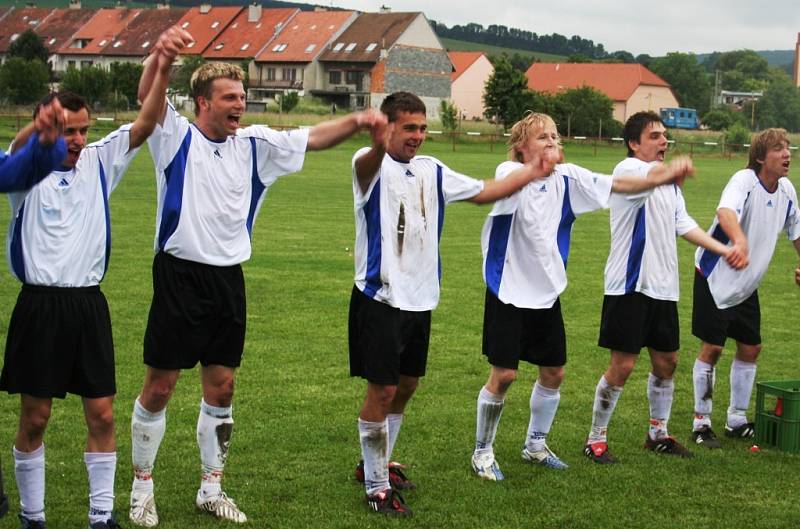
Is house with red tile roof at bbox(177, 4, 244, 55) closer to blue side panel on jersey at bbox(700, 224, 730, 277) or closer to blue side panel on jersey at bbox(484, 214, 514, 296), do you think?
blue side panel on jersey at bbox(700, 224, 730, 277)

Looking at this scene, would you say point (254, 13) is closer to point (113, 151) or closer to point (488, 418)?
point (488, 418)

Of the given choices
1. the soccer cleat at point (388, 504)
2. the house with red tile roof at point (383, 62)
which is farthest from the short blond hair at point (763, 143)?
the house with red tile roof at point (383, 62)

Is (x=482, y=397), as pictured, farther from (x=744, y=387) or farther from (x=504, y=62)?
(x=504, y=62)

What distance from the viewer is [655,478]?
695 centimetres

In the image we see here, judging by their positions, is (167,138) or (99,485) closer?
(99,485)

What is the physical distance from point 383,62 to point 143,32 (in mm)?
28341

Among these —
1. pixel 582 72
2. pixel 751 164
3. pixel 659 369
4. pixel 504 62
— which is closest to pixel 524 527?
pixel 659 369

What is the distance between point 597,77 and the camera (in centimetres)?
10775

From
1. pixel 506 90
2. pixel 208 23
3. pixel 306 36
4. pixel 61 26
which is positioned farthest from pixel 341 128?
pixel 61 26

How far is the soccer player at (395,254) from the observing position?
606cm

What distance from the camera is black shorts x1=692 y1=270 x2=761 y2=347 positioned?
7965mm

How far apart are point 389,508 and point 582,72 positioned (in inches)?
4267

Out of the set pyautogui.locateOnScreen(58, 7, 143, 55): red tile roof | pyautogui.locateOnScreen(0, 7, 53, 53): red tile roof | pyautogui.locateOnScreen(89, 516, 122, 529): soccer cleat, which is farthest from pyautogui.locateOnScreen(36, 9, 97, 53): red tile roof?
pyautogui.locateOnScreen(89, 516, 122, 529): soccer cleat

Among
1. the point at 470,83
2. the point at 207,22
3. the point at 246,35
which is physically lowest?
the point at 470,83
